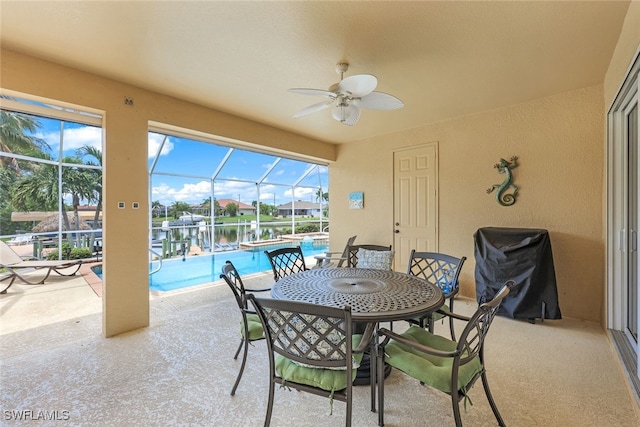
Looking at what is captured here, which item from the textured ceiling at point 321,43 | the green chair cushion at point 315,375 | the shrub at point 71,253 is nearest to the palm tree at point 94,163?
the shrub at point 71,253

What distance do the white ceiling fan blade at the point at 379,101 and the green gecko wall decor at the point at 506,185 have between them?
2190 mm

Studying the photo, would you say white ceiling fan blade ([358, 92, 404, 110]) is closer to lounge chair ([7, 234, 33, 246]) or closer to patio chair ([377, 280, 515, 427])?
patio chair ([377, 280, 515, 427])

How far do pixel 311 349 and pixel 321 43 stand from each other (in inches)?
85.3

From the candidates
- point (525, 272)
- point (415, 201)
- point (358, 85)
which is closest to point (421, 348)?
point (358, 85)

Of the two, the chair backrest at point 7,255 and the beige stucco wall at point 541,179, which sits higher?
the beige stucco wall at point 541,179

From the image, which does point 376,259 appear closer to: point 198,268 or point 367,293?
point 367,293

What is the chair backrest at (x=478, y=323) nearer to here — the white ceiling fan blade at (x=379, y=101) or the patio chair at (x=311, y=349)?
the patio chair at (x=311, y=349)

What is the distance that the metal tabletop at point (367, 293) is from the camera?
1.56 m

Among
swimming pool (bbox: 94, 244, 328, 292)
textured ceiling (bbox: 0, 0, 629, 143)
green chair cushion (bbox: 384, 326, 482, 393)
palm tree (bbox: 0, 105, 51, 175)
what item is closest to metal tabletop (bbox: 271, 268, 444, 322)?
green chair cushion (bbox: 384, 326, 482, 393)

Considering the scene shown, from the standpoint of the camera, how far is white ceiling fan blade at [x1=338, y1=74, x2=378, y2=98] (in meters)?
1.89

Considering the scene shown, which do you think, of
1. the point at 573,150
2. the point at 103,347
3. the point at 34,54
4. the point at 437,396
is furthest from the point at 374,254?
the point at 34,54

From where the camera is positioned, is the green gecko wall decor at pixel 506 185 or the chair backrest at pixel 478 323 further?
the green gecko wall decor at pixel 506 185

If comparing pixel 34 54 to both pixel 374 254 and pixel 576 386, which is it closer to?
pixel 374 254

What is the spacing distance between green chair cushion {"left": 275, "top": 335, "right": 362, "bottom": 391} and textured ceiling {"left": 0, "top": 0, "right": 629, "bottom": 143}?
2177 mm
